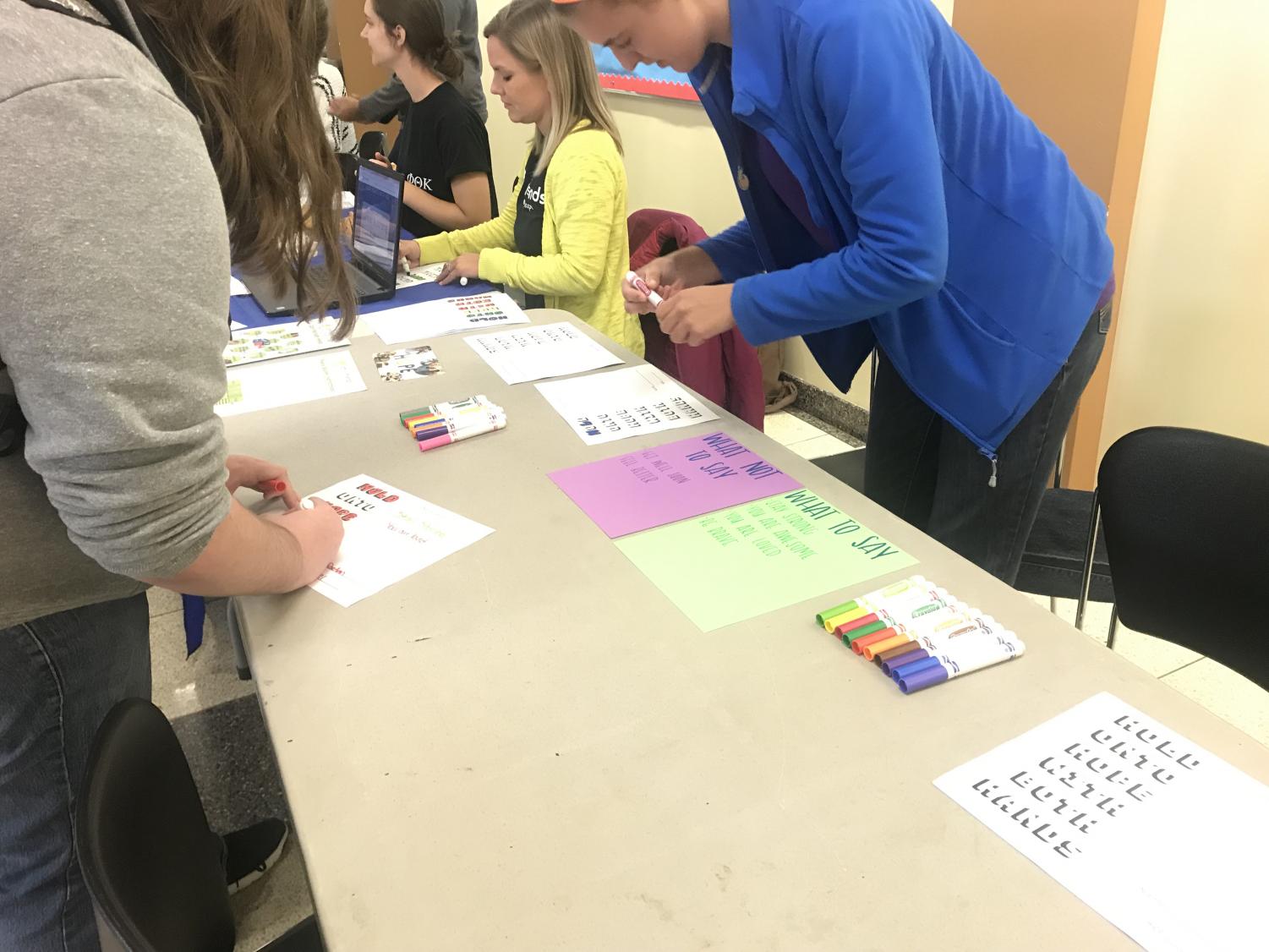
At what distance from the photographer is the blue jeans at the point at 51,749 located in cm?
81

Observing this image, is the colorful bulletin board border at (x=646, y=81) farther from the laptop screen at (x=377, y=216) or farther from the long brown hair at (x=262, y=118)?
the long brown hair at (x=262, y=118)

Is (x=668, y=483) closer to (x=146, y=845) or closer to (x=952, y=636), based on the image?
(x=952, y=636)

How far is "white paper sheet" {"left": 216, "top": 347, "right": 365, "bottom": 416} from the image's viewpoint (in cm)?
137

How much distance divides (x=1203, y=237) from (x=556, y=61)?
135 centimetres

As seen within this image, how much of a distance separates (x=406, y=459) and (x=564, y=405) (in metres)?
0.26

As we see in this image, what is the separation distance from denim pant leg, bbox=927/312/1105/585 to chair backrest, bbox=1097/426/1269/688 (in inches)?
4.2

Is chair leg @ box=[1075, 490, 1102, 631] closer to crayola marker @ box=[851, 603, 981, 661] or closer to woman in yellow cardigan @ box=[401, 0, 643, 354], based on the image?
crayola marker @ box=[851, 603, 981, 661]

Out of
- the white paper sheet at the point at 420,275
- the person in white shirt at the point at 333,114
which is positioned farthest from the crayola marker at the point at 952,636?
the person in white shirt at the point at 333,114

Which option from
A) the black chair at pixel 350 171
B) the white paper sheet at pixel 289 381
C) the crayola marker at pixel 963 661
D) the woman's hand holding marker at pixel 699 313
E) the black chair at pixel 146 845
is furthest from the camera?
the black chair at pixel 350 171

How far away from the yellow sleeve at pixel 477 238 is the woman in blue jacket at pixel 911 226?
102 centimetres

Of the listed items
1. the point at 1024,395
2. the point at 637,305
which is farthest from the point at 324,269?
the point at 1024,395

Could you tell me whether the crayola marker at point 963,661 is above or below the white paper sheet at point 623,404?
below

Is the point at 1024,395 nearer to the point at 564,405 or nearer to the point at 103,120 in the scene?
the point at 564,405

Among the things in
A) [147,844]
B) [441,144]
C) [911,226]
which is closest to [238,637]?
[147,844]
